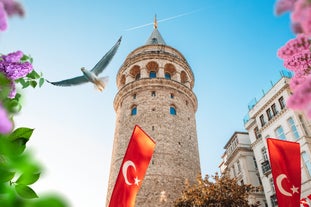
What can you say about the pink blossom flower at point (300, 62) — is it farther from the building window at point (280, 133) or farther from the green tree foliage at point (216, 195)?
the building window at point (280, 133)

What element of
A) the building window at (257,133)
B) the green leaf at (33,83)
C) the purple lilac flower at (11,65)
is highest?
the building window at (257,133)

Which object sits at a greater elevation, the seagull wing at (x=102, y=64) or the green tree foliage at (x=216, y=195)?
the green tree foliage at (x=216, y=195)

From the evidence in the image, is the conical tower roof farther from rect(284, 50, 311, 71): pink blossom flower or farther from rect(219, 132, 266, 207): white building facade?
rect(284, 50, 311, 71): pink blossom flower

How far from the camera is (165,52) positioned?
29.5m

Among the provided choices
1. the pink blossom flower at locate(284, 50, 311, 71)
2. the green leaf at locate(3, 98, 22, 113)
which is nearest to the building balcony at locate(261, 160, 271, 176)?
the pink blossom flower at locate(284, 50, 311, 71)

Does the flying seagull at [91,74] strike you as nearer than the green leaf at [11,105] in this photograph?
No

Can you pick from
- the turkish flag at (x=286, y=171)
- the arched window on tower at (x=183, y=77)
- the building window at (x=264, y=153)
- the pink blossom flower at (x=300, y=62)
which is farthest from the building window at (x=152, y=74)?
the pink blossom flower at (x=300, y=62)

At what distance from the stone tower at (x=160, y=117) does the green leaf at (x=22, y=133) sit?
1814 cm

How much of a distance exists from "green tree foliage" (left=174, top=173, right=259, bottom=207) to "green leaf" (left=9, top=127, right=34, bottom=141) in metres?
14.8

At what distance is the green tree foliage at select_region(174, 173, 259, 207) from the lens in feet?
48.6

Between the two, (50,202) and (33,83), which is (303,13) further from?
(33,83)

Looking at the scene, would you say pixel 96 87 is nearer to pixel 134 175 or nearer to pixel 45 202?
pixel 134 175

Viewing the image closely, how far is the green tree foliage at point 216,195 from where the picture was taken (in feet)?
48.6

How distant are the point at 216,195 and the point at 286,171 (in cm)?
606
